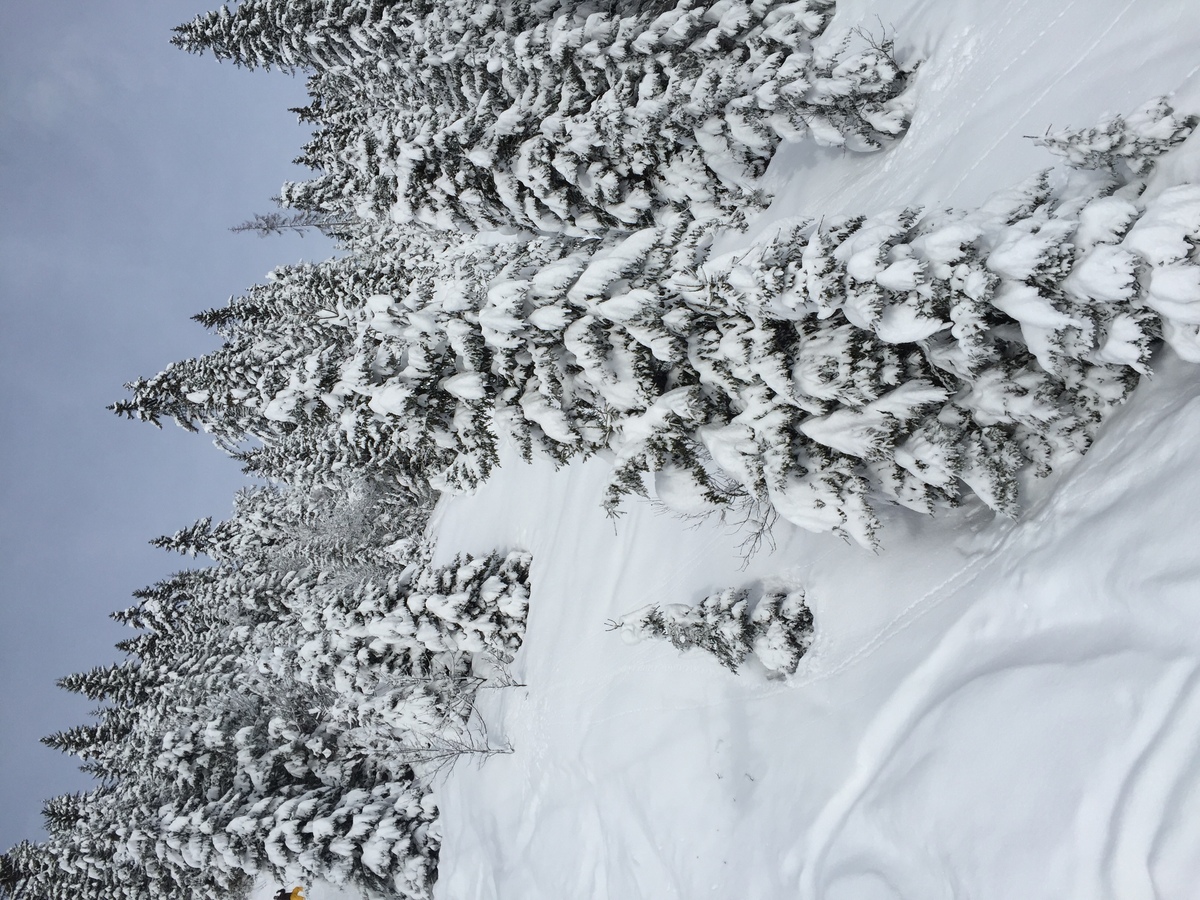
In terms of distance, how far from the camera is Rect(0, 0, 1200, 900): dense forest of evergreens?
17.4ft

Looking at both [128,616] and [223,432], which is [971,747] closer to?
[223,432]

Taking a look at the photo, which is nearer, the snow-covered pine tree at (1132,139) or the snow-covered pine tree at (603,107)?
the snow-covered pine tree at (1132,139)

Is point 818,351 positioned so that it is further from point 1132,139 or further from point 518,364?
point 518,364

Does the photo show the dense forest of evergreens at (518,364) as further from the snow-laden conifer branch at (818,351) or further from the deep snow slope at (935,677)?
the deep snow slope at (935,677)

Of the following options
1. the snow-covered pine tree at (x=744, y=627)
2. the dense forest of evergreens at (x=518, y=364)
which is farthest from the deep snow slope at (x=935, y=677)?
the dense forest of evergreens at (x=518, y=364)

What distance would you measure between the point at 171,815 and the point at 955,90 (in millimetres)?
21141

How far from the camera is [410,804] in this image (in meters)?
14.1

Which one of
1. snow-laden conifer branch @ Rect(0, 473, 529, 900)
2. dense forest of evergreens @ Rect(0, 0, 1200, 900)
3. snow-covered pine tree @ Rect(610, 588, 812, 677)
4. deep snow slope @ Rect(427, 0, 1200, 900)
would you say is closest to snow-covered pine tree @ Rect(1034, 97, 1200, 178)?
dense forest of evergreens @ Rect(0, 0, 1200, 900)

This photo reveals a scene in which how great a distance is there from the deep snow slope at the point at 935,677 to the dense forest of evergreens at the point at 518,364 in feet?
1.57

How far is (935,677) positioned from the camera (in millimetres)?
5848

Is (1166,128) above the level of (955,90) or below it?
below

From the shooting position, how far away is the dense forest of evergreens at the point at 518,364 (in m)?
5.30

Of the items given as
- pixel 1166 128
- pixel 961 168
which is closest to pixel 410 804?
pixel 961 168

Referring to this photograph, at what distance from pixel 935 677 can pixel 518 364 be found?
468 centimetres
